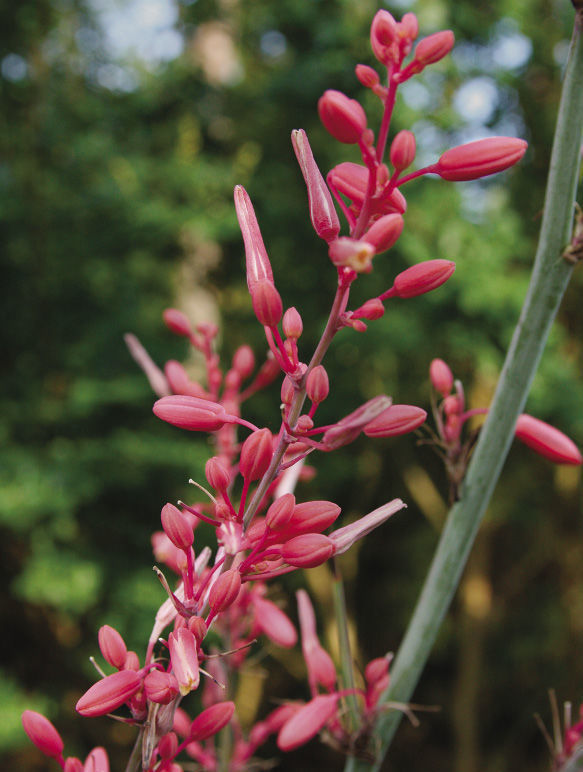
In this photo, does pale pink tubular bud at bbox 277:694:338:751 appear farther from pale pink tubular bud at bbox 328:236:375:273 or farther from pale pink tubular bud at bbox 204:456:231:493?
pale pink tubular bud at bbox 328:236:375:273

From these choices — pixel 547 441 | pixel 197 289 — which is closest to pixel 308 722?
pixel 547 441

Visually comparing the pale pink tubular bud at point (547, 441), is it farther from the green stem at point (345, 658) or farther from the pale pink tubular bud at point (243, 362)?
the pale pink tubular bud at point (243, 362)

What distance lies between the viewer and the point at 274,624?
3.03 ft

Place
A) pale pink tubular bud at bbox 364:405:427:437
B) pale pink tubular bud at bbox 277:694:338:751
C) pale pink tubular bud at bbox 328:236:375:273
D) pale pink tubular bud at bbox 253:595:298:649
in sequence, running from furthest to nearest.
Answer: pale pink tubular bud at bbox 253:595:298:649
pale pink tubular bud at bbox 277:694:338:751
pale pink tubular bud at bbox 364:405:427:437
pale pink tubular bud at bbox 328:236:375:273

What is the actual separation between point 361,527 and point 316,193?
0.91ft

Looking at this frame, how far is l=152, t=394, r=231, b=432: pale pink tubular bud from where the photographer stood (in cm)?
59

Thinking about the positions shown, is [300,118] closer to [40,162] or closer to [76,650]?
[40,162]

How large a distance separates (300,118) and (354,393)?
5.89 ft

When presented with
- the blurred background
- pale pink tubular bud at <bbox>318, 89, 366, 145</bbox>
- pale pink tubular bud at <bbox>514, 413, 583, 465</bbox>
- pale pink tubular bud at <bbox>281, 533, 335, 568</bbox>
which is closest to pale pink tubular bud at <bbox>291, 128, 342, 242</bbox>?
pale pink tubular bud at <bbox>318, 89, 366, 145</bbox>

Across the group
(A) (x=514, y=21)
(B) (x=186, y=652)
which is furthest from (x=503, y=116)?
(B) (x=186, y=652)

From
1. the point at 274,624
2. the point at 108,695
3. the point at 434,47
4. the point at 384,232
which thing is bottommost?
the point at 274,624

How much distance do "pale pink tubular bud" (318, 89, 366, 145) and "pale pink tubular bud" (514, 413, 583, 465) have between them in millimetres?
377

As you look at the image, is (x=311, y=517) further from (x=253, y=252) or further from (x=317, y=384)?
(x=253, y=252)

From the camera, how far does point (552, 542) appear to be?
525cm
